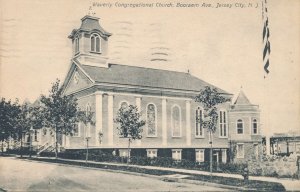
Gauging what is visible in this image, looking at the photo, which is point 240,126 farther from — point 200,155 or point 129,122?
point 129,122

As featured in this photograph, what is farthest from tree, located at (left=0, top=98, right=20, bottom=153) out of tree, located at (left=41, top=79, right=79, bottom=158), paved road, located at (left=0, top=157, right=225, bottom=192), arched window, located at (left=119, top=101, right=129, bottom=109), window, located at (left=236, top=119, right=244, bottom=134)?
window, located at (left=236, top=119, right=244, bottom=134)

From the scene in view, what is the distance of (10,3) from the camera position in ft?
Answer: 51.0

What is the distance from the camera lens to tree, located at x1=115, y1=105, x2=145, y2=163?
19.7m

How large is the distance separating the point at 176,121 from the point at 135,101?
2307 mm

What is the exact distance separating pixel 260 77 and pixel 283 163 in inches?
138

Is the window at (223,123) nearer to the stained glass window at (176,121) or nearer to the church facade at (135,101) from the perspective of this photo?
the church facade at (135,101)

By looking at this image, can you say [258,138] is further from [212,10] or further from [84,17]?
[84,17]

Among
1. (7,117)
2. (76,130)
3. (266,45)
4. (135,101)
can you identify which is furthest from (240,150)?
(7,117)

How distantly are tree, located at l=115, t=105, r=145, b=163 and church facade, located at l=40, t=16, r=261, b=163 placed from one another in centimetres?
48

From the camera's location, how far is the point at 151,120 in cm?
2200

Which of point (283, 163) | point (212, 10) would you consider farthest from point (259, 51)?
point (283, 163)

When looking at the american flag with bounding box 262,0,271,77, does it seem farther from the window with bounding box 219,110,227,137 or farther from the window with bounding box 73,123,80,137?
the window with bounding box 73,123,80,137

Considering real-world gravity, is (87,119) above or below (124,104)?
below

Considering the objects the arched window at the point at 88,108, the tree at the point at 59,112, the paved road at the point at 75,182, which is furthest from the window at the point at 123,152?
the paved road at the point at 75,182
